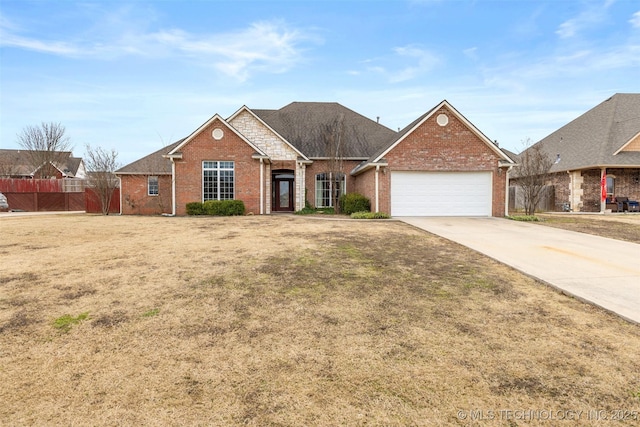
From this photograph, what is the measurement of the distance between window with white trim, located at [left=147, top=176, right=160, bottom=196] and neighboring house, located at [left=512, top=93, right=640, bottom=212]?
28401mm

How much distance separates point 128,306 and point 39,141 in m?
52.4

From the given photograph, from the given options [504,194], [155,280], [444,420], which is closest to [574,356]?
[444,420]

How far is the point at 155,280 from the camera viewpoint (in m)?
5.63

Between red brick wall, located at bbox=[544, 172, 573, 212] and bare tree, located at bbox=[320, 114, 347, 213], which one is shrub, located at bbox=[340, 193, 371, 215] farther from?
red brick wall, located at bbox=[544, 172, 573, 212]

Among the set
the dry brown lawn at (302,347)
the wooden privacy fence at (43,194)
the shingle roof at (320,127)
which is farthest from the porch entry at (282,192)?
the dry brown lawn at (302,347)

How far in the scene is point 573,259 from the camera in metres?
7.12

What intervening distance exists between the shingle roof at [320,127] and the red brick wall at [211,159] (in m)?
5.24

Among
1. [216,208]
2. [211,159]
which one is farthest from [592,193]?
[211,159]

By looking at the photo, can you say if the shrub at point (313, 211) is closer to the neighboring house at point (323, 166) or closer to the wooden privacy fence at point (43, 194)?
the neighboring house at point (323, 166)

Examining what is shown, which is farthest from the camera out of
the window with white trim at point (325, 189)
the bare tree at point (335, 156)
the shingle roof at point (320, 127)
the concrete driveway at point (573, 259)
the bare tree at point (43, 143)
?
the bare tree at point (43, 143)

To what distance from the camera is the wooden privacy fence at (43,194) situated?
2758 centimetres

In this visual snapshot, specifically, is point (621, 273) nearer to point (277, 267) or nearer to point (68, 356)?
point (277, 267)

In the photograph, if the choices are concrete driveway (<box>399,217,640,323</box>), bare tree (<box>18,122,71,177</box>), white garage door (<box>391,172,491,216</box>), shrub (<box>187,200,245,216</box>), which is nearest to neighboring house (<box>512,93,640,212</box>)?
white garage door (<box>391,172,491,216</box>)

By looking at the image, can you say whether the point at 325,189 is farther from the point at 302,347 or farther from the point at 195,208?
the point at 302,347
